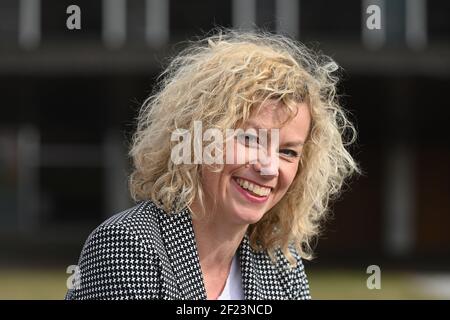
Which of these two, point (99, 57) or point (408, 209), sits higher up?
point (99, 57)

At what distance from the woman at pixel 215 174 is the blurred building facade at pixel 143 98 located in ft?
37.9

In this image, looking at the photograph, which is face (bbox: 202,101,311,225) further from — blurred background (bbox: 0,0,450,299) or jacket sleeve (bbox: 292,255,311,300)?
blurred background (bbox: 0,0,450,299)

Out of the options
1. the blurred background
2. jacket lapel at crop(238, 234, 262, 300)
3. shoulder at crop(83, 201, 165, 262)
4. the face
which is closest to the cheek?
the face

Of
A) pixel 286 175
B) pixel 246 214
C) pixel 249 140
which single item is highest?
pixel 249 140

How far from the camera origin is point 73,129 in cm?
1889

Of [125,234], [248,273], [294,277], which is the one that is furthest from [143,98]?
[125,234]

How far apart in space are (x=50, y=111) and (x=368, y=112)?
267 inches

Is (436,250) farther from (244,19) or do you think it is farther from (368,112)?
(244,19)

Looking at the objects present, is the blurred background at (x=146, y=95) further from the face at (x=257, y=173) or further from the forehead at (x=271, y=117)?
the forehead at (x=271, y=117)

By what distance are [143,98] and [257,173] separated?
16002 mm

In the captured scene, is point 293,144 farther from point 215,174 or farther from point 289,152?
point 215,174

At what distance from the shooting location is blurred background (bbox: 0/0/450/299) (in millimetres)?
15391

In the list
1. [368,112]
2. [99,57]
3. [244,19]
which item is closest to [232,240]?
[99,57]

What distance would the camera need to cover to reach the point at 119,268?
2.48 metres
